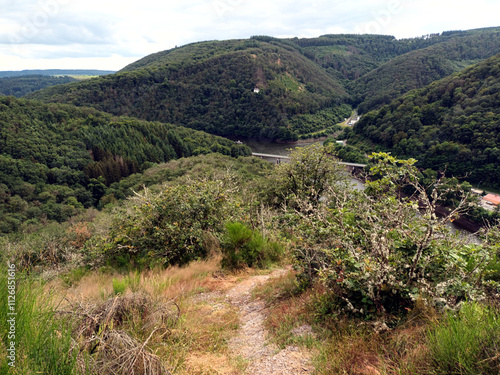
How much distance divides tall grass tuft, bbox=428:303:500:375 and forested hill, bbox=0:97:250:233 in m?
51.5

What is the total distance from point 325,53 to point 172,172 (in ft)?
553

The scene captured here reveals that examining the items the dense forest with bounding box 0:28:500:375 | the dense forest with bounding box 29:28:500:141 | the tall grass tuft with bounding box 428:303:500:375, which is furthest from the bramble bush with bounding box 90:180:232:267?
the dense forest with bounding box 29:28:500:141

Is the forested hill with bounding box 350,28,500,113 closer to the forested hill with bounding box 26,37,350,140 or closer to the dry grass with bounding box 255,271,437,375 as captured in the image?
the forested hill with bounding box 26,37,350,140

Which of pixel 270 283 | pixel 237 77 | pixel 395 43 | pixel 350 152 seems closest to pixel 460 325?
pixel 270 283

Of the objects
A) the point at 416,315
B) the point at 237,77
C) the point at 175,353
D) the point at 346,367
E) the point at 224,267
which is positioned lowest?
the point at 224,267

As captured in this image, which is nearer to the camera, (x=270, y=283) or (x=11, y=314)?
(x=11, y=314)

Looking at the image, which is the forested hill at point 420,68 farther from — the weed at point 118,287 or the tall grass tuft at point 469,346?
the weed at point 118,287

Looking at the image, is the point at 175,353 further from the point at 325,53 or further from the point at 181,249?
the point at 325,53

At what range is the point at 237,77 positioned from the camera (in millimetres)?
126625

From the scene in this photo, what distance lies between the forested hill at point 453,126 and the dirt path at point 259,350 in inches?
1912

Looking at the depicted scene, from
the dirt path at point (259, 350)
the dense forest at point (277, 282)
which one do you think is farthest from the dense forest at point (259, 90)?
the dirt path at point (259, 350)

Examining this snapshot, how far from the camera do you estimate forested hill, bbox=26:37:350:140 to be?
111500 mm

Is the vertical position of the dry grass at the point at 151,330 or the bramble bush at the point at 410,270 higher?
the bramble bush at the point at 410,270

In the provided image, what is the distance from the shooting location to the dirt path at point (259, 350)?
118 inches
